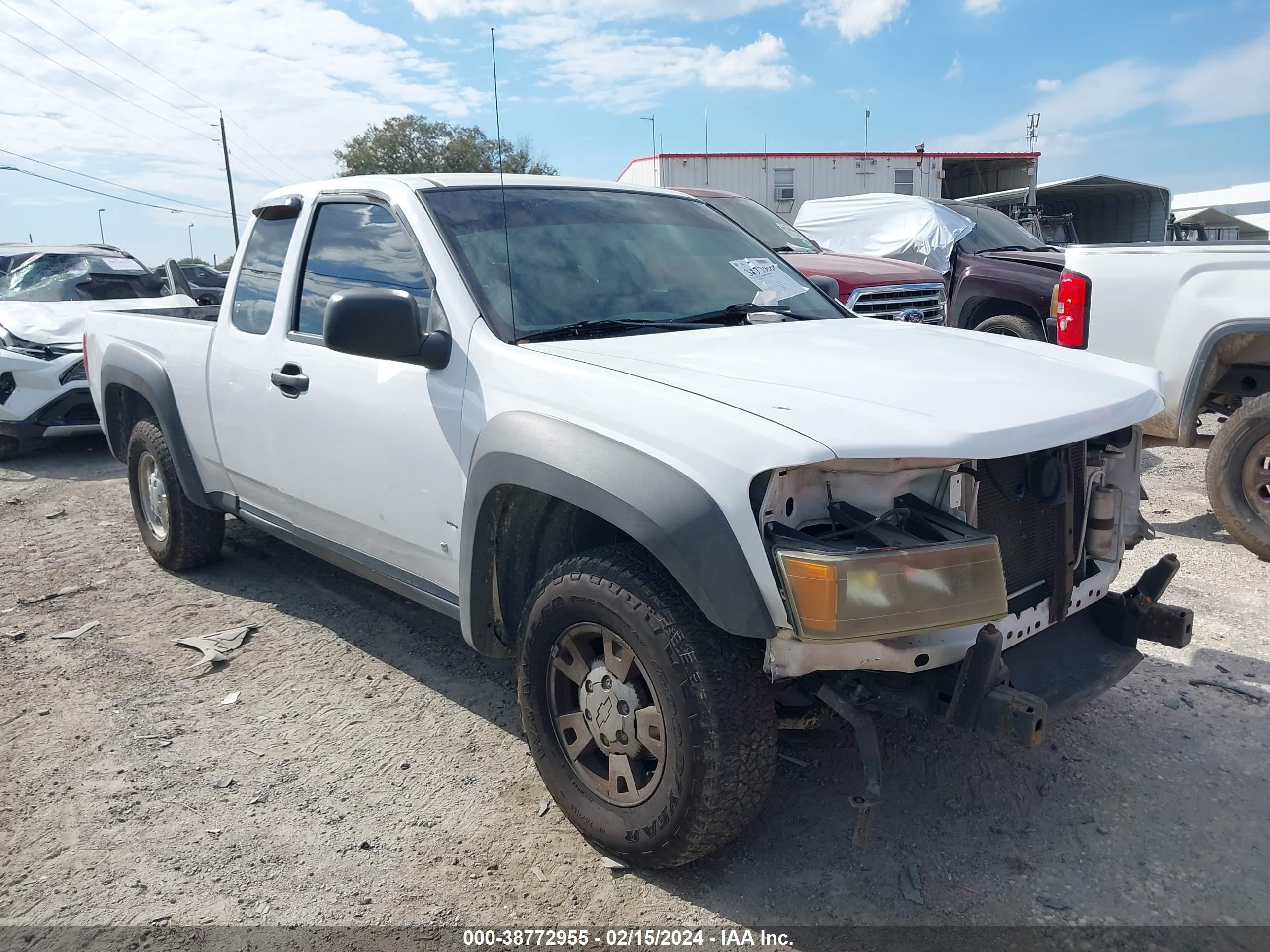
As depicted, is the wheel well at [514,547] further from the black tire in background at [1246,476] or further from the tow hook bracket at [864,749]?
the black tire in background at [1246,476]

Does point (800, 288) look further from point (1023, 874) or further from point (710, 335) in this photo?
point (1023, 874)

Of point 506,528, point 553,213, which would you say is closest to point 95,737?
point 506,528

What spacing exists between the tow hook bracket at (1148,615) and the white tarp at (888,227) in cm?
686

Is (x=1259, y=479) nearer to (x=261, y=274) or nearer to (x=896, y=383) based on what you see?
(x=896, y=383)

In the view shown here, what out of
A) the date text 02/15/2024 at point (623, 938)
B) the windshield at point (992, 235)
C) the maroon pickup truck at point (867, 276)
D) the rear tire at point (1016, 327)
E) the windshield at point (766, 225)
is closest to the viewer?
the date text 02/15/2024 at point (623, 938)

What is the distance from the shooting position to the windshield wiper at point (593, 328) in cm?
299

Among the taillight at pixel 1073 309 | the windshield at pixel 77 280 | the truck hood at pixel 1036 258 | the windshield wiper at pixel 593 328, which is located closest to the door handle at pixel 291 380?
the windshield wiper at pixel 593 328

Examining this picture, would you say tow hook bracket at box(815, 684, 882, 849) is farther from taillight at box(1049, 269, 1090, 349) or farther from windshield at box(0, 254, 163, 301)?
windshield at box(0, 254, 163, 301)

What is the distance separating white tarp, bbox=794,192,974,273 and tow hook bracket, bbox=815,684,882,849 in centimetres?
776

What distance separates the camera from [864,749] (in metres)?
2.33

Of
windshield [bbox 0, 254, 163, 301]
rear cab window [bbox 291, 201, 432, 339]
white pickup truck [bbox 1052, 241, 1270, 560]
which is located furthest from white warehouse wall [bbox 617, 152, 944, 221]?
rear cab window [bbox 291, 201, 432, 339]

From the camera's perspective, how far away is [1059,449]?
2.60 m

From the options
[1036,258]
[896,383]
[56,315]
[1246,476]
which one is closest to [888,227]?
[1036,258]

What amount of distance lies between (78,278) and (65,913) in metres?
8.75
